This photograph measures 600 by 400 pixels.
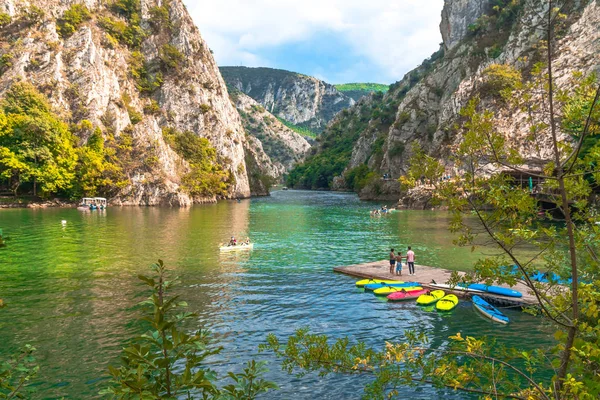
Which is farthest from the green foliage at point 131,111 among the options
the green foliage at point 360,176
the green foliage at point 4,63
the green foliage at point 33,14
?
the green foliage at point 360,176

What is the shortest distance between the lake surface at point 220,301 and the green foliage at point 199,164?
6866 centimetres

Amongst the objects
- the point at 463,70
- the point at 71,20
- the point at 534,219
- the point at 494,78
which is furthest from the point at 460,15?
the point at 534,219

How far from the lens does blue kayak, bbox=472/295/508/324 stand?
20203 millimetres

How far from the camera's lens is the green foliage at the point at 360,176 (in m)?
132

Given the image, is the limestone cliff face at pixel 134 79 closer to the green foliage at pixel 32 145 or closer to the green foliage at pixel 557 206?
the green foliage at pixel 32 145

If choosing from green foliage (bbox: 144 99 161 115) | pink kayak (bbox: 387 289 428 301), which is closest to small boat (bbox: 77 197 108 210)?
green foliage (bbox: 144 99 161 115)

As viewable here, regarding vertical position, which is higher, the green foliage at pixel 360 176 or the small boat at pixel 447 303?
the green foliage at pixel 360 176

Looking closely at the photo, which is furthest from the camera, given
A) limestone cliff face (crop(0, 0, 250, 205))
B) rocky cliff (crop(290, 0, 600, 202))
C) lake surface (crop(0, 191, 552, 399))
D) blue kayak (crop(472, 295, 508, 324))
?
limestone cliff face (crop(0, 0, 250, 205))

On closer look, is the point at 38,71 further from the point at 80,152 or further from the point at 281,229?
the point at 281,229

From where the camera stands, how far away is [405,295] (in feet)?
80.2

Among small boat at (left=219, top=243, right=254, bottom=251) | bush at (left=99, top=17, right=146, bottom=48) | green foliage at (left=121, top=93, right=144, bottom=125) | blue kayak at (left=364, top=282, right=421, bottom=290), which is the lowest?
blue kayak at (left=364, top=282, right=421, bottom=290)

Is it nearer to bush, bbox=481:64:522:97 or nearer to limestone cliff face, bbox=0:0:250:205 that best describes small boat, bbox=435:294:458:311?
bush, bbox=481:64:522:97

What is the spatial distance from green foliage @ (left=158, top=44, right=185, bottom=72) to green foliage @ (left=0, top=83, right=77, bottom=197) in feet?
147

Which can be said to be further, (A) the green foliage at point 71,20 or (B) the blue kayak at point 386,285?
(A) the green foliage at point 71,20
